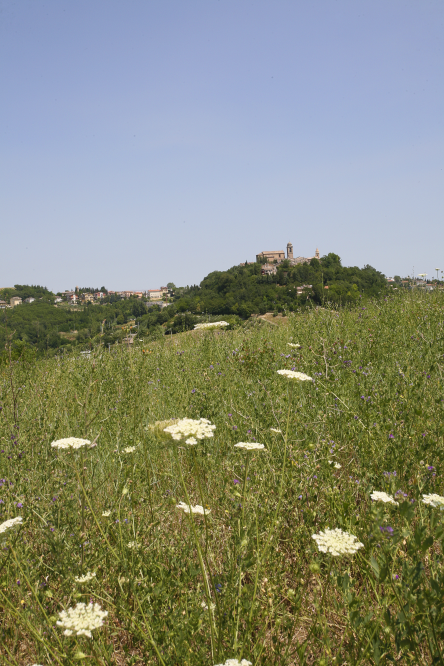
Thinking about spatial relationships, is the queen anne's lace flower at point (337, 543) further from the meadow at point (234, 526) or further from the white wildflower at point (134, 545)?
the white wildflower at point (134, 545)

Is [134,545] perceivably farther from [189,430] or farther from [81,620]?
[189,430]

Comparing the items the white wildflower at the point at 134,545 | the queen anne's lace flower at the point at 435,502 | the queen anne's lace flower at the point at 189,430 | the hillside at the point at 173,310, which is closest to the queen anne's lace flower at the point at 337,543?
the queen anne's lace flower at the point at 435,502

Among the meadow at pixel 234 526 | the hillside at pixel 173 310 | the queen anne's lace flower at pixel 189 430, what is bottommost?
the meadow at pixel 234 526

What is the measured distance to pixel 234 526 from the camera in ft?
5.81

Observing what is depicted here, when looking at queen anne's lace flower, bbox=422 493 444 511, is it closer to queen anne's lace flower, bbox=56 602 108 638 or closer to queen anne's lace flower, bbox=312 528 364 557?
queen anne's lace flower, bbox=312 528 364 557

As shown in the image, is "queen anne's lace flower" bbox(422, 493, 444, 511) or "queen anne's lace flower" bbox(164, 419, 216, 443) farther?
"queen anne's lace flower" bbox(164, 419, 216, 443)

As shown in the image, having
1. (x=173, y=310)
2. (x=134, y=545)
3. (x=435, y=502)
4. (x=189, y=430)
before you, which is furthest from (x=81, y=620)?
(x=173, y=310)

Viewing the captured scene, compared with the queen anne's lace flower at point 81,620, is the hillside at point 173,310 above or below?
above

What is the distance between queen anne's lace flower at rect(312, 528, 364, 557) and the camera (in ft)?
4.35

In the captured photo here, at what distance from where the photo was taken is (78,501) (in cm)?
220

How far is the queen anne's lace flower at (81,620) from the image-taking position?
3.96 feet

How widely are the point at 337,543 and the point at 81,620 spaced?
936 millimetres

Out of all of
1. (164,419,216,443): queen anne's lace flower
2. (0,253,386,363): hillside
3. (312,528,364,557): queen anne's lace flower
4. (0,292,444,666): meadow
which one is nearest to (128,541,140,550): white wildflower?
(0,292,444,666): meadow

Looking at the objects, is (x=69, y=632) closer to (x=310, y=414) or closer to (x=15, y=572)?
(x=15, y=572)
